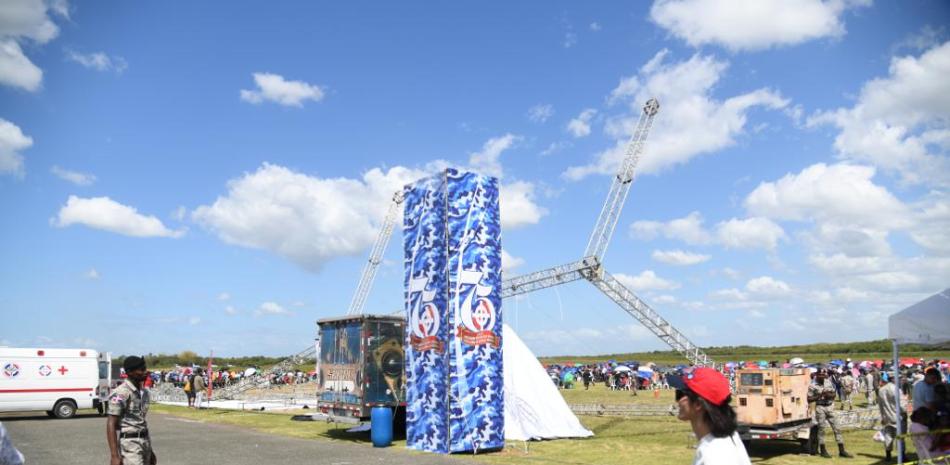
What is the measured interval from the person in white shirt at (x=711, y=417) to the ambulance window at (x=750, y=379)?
12.4 metres

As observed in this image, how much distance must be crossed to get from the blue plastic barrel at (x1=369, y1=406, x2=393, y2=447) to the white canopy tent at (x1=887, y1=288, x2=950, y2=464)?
409 inches

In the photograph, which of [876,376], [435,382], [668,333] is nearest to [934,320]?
[435,382]

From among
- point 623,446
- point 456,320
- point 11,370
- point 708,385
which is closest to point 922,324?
point 623,446

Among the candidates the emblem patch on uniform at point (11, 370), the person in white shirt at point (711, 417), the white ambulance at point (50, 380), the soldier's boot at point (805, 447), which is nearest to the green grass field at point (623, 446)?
the soldier's boot at point (805, 447)

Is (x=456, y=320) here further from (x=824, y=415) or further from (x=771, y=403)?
(x=824, y=415)

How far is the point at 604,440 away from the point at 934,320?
8370mm

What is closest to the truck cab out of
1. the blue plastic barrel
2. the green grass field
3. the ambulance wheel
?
the blue plastic barrel

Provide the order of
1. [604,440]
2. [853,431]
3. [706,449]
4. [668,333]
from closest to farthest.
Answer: [706,449] < [604,440] < [853,431] < [668,333]

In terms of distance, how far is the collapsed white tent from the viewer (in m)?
17.0

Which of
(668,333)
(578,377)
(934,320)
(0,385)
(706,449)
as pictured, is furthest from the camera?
(578,377)

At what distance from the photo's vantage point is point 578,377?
211ft

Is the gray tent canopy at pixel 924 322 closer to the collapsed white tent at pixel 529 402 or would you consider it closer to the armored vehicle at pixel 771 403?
the armored vehicle at pixel 771 403

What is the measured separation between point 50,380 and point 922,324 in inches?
1031

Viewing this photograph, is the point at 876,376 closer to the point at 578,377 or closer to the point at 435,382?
the point at 435,382
